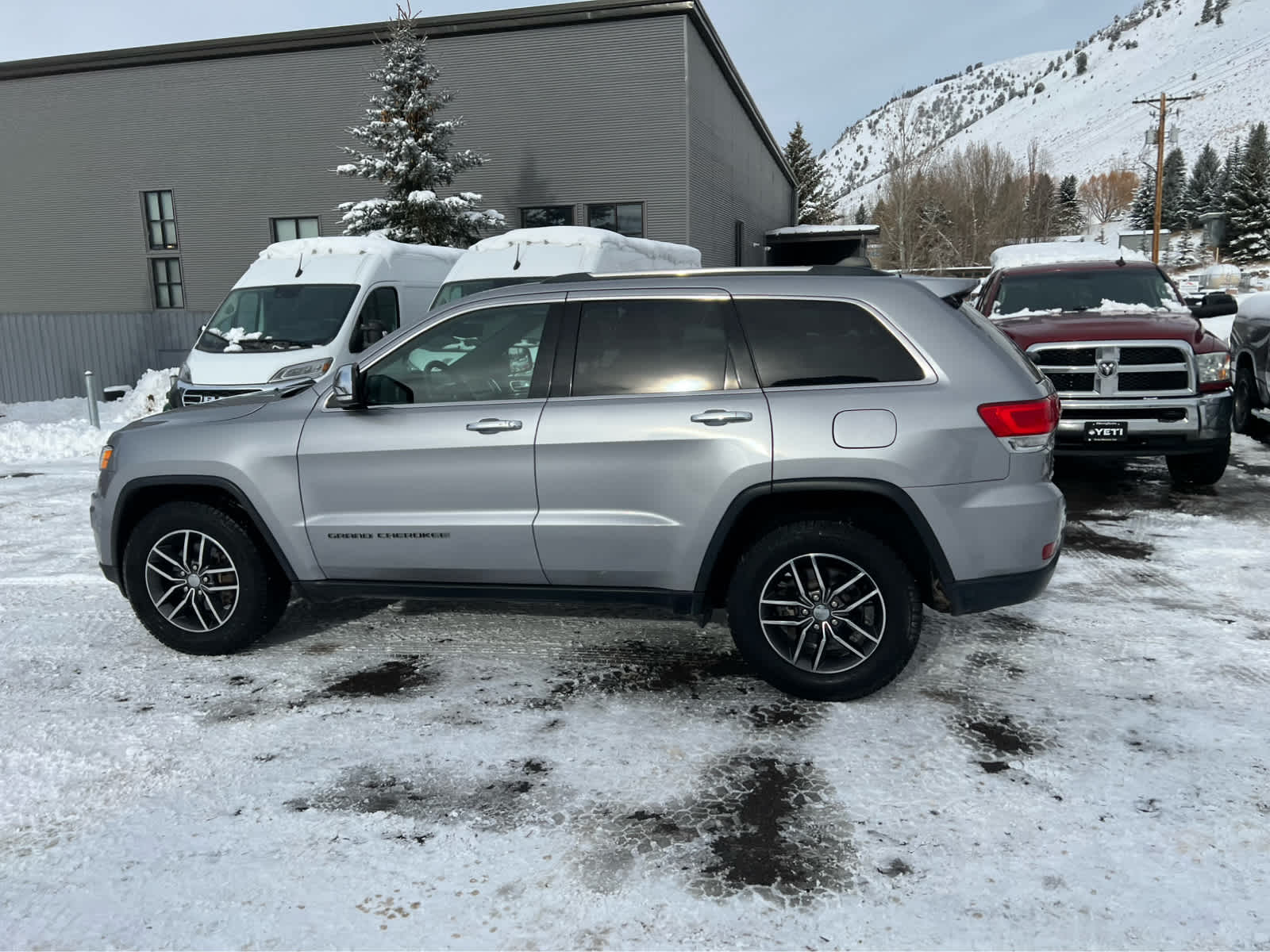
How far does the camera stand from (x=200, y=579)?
4.71 meters

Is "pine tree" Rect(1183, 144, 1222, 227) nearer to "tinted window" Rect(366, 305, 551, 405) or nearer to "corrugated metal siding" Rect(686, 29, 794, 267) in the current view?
"corrugated metal siding" Rect(686, 29, 794, 267)

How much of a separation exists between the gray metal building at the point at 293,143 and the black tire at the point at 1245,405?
617 inches

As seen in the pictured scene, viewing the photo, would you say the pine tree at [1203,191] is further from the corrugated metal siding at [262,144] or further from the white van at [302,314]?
the white van at [302,314]

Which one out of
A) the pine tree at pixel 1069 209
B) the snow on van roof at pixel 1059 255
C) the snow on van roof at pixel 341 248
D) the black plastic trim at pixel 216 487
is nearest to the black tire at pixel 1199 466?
the snow on van roof at pixel 1059 255

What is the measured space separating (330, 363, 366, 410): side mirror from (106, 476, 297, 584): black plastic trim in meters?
0.72

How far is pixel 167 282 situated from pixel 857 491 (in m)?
30.4

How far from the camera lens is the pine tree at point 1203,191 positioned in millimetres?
94000

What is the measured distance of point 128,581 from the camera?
15.6 feet

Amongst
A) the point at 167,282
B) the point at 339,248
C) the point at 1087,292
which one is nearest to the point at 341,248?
the point at 339,248

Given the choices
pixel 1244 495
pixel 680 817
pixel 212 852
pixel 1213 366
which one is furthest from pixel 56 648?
pixel 1244 495

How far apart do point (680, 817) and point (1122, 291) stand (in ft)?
25.3

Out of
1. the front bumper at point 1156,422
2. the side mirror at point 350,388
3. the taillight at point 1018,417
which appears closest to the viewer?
the taillight at point 1018,417

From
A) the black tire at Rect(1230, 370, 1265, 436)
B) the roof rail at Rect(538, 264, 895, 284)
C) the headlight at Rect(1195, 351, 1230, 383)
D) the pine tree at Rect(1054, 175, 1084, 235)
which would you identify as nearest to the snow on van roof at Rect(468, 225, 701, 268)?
the headlight at Rect(1195, 351, 1230, 383)

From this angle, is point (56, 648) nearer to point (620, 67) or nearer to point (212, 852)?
point (212, 852)
